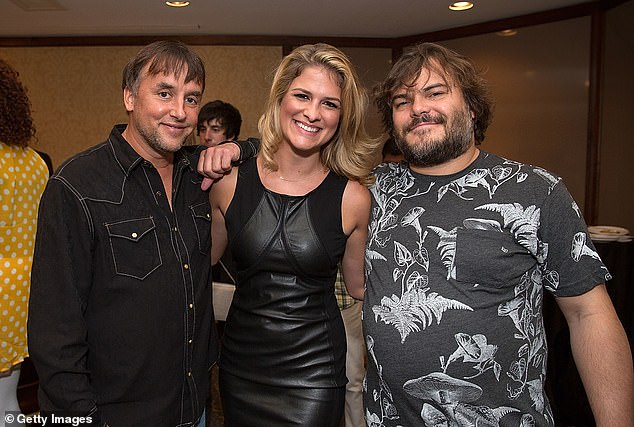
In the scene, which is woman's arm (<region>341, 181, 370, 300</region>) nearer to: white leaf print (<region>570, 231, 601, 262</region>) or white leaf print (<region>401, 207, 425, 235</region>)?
white leaf print (<region>401, 207, 425, 235</region>)

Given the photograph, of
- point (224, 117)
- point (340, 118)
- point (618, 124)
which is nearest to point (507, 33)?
point (618, 124)

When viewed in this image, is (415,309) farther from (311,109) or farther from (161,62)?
(161,62)

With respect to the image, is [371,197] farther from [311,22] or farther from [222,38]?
[222,38]

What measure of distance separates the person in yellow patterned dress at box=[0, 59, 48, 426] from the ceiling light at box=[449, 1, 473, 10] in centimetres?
344

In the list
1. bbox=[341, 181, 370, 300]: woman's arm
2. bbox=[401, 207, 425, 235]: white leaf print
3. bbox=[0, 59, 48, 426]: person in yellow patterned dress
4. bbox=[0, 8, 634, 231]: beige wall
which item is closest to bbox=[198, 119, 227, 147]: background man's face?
bbox=[0, 8, 634, 231]: beige wall

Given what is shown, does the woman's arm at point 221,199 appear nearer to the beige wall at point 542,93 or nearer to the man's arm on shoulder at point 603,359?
the man's arm on shoulder at point 603,359

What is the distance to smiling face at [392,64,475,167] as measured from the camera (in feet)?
5.37

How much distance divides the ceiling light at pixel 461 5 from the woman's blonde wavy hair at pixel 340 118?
9.65 ft

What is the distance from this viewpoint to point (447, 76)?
5.57 ft

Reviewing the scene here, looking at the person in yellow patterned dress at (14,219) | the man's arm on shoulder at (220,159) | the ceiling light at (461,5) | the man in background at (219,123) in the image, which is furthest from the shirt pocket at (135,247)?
the ceiling light at (461,5)

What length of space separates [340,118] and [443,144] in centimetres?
52

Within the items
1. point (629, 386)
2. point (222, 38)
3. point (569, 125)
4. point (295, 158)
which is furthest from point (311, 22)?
point (629, 386)

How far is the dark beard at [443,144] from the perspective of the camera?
1632 millimetres

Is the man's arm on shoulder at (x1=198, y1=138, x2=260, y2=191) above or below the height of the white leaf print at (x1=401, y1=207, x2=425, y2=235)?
above
